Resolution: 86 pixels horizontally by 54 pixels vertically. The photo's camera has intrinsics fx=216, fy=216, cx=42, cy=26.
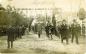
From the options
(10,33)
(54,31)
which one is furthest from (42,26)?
(10,33)

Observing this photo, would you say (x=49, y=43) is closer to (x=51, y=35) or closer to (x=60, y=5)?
(x=51, y=35)

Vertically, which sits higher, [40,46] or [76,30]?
[76,30]

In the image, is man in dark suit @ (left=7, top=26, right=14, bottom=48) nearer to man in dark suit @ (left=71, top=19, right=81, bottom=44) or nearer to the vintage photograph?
the vintage photograph

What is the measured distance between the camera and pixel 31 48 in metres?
2.85

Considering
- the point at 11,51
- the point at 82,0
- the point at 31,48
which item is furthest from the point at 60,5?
the point at 11,51

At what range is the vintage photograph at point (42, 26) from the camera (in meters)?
2.83

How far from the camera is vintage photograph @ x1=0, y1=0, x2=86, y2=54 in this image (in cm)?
283

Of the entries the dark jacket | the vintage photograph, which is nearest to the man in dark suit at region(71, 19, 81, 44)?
the vintage photograph

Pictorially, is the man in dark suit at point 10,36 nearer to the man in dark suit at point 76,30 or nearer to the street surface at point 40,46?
the street surface at point 40,46

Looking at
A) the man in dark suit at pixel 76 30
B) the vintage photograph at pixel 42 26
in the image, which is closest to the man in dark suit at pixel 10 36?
the vintage photograph at pixel 42 26

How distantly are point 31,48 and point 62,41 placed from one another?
0.42 m

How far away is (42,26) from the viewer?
112 inches

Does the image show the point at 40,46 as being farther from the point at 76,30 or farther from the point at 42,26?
the point at 76,30

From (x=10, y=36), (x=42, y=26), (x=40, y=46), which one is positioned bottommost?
(x=40, y=46)
